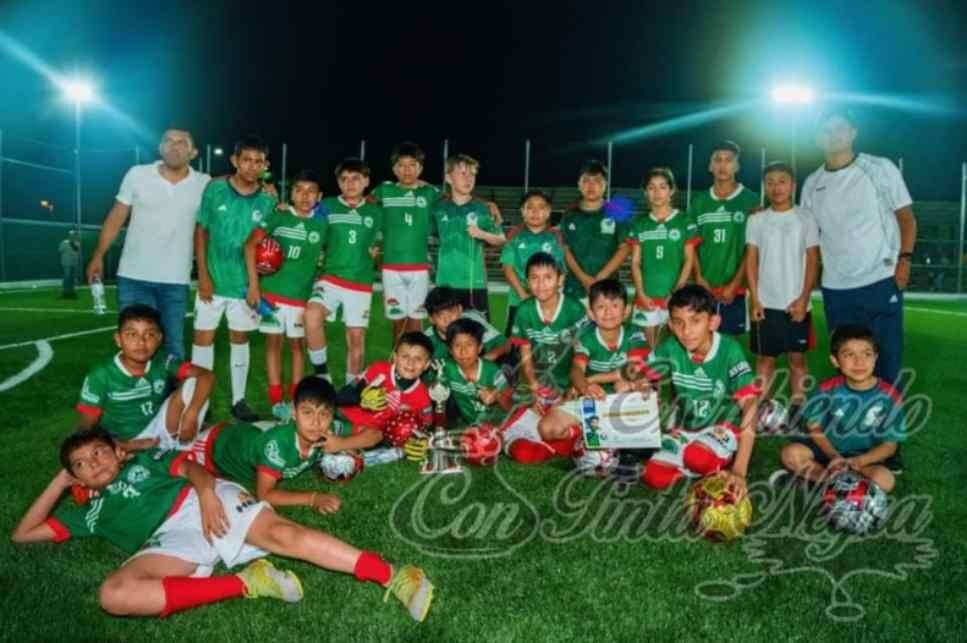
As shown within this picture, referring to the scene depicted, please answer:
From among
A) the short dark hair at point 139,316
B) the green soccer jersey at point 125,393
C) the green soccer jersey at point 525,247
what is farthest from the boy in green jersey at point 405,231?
the short dark hair at point 139,316

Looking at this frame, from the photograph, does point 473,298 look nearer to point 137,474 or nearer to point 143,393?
point 143,393

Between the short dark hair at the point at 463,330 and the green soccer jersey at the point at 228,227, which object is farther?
the green soccer jersey at the point at 228,227

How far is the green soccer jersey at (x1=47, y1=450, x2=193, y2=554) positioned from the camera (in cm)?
343

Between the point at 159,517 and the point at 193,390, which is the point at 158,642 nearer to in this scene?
the point at 159,517

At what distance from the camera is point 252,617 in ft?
9.73

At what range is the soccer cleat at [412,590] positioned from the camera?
293cm

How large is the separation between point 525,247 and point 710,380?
8.04 feet

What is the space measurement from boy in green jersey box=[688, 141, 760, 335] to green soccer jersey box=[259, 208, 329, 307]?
314 cm

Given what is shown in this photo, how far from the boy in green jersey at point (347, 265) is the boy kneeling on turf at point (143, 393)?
6.77 ft

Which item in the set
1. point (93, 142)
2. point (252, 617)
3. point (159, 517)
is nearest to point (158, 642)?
point (252, 617)

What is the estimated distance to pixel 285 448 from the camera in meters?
4.02

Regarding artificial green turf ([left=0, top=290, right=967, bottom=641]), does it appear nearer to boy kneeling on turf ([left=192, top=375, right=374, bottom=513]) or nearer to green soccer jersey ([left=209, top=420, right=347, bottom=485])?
boy kneeling on turf ([left=192, top=375, right=374, bottom=513])

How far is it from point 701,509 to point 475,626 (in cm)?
145

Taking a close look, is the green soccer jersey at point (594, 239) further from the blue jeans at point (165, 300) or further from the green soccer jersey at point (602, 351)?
the blue jeans at point (165, 300)
